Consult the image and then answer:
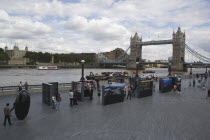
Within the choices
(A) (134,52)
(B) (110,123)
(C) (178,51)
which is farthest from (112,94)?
(A) (134,52)

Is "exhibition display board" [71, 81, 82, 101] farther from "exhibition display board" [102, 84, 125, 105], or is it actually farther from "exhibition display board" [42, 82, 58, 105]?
"exhibition display board" [102, 84, 125, 105]

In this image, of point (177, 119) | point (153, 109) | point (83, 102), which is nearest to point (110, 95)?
point (83, 102)

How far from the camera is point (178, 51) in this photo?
4621 inches

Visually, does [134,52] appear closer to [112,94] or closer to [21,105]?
[112,94]

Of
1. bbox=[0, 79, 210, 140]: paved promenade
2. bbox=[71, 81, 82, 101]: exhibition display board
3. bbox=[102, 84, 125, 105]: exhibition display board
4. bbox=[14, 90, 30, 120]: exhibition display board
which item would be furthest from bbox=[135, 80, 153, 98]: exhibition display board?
bbox=[14, 90, 30, 120]: exhibition display board

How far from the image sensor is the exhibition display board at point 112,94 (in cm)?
1290

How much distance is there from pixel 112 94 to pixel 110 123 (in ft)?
14.4

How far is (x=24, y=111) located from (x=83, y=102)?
4.95 metres

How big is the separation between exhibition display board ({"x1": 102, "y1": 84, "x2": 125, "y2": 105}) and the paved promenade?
758mm

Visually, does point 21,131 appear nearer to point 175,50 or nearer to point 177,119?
point 177,119

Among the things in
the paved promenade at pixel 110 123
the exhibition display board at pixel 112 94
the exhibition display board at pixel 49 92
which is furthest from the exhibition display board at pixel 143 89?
the exhibition display board at pixel 49 92

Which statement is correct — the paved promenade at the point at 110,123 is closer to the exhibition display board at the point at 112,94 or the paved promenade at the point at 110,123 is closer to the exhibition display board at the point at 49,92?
the exhibition display board at the point at 49,92

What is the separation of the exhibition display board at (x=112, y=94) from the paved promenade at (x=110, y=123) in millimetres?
758

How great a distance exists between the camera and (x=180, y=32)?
126 meters
